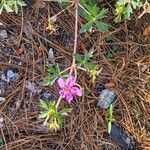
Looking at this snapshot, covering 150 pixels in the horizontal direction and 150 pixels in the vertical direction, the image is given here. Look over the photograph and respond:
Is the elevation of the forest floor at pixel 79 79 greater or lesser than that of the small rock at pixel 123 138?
greater

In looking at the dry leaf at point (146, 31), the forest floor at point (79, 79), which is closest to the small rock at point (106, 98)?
the forest floor at point (79, 79)

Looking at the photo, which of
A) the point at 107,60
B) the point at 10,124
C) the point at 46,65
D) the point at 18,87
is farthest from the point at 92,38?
the point at 10,124

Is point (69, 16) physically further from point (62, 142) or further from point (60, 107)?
point (62, 142)

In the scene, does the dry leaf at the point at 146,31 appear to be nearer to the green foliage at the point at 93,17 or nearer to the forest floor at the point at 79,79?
the forest floor at the point at 79,79

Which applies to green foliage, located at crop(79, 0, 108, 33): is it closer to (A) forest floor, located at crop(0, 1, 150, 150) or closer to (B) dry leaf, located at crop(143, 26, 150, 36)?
(A) forest floor, located at crop(0, 1, 150, 150)

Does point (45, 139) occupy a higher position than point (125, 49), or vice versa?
point (125, 49)

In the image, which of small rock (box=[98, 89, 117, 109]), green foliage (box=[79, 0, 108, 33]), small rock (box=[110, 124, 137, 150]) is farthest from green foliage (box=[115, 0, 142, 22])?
small rock (box=[110, 124, 137, 150])

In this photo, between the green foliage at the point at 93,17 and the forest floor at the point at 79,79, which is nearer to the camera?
the green foliage at the point at 93,17
